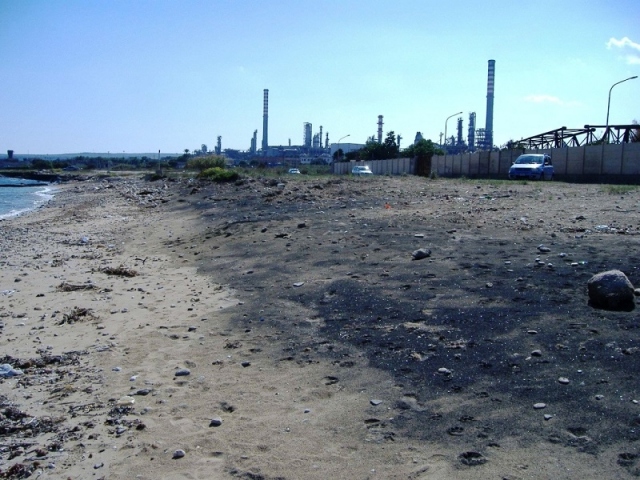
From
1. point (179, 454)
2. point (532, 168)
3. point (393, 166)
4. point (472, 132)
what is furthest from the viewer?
point (472, 132)

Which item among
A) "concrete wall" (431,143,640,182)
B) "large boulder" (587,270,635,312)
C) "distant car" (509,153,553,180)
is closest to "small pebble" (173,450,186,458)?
"large boulder" (587,270,635,312)

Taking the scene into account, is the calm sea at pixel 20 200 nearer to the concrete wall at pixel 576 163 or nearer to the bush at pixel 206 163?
the bush at pixel 206 163

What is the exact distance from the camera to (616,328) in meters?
5.84

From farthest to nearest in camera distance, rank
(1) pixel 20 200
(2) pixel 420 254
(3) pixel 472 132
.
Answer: (3) pixel 472 132
(1) pixel 20 200
(2) pixel 420 254

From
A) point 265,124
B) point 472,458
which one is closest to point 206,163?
point 472,458

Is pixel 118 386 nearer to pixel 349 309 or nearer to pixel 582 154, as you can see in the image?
pixel 349 309

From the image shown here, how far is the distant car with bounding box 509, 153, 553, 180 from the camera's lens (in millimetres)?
28766

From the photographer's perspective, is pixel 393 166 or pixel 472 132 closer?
pixel 393 166

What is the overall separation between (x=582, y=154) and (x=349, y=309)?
2830 centimetres

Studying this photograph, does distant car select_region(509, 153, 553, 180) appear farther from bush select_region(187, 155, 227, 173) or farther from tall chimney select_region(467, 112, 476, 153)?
tall chimney select_region(467, 112, 476, 153)

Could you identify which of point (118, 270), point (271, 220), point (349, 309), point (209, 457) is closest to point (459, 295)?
point (349, 309)

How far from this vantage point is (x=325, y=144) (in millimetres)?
158125

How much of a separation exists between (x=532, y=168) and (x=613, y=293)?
23.8 m

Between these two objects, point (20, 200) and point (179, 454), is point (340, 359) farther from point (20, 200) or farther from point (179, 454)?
point (20, 200)
